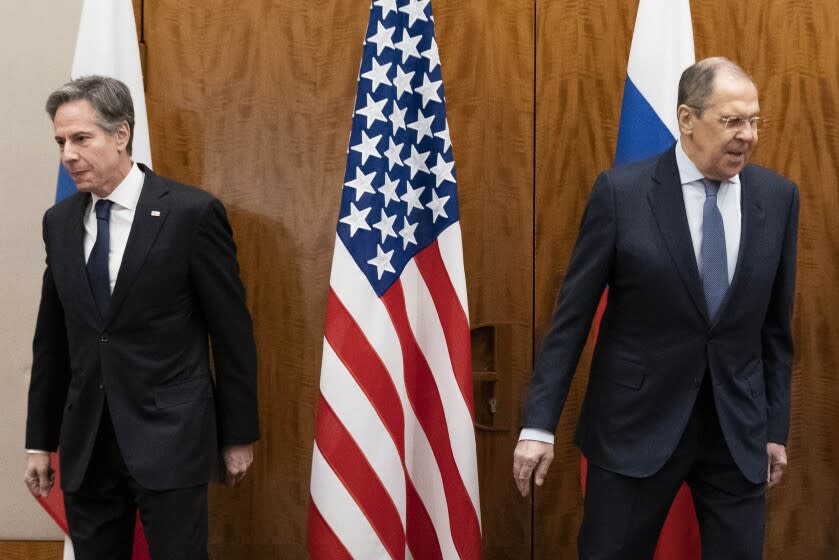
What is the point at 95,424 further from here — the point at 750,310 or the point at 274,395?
the point at 750,310

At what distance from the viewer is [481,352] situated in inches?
136

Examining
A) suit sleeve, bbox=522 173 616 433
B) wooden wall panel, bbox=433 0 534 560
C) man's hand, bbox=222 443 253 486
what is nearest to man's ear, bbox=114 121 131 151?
man's hand, bbox=222 443 253 486

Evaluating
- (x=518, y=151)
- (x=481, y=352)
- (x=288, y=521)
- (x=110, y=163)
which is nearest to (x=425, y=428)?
(x=481, y=352)

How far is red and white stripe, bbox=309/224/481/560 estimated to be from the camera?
113 inches

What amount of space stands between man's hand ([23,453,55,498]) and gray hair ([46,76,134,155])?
81 cm

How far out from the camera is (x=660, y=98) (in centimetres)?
299

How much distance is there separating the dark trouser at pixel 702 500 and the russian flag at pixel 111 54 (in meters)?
1.37

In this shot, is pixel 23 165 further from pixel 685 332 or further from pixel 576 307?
pixel 685 332

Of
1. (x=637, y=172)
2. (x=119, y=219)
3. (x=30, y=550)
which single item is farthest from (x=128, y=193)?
(x=30, y=550)

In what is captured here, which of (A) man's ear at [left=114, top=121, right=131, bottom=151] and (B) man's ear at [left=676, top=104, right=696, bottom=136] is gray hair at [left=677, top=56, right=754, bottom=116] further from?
(A) man's ear at [left=114, top=121, right=131, bottom=151]

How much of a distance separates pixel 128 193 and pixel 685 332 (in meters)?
1.33

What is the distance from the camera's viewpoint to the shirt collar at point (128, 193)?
2490mm

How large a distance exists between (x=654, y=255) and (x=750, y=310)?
0.25 meters

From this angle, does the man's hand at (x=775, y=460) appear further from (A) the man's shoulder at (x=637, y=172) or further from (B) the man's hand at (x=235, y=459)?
(B) the man's hand at (x=235, y=459)
